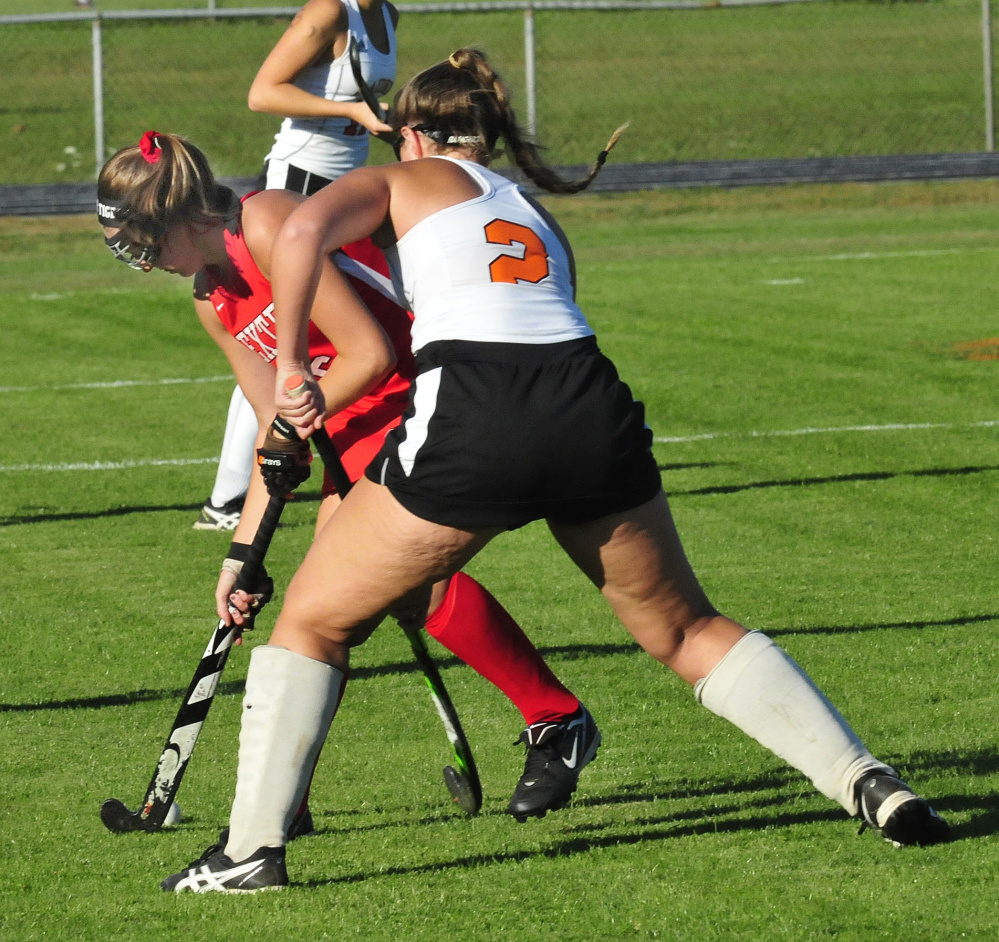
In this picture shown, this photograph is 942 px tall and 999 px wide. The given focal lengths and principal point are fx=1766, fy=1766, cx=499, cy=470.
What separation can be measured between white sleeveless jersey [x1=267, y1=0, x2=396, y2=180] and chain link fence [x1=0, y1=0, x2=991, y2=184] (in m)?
17.2

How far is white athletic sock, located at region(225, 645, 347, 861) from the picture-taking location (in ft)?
12.1

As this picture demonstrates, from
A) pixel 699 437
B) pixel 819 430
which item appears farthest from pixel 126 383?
pixel 819 430

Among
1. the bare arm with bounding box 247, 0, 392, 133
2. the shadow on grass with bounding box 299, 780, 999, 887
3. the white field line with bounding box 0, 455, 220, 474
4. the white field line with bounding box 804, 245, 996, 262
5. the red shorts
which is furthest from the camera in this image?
the white field line with bounding box 804, 245, 996, 262

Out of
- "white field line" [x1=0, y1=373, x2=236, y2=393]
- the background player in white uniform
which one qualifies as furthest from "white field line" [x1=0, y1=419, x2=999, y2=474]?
"white field line" [x1=0, y1=373, x2=236, y2=393]

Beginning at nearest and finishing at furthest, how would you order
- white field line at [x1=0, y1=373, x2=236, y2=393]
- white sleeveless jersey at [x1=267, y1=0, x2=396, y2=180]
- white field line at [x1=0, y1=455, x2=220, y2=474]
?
1. white sleeveless jersey at [x1=267, y1=0, x2=396, y2=180]
2. white field line at [x1=0, y1=455, x2=220, y2=474]
3. white field line at [x1=0, y1=373, x2=236, y2=393]

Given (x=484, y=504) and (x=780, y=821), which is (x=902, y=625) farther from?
(x=484, y=504)

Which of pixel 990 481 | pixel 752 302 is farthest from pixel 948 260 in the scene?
pixel 990 481

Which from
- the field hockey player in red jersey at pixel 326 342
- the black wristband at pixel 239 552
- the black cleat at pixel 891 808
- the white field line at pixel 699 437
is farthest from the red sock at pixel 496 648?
the white field line at pixel 699 437

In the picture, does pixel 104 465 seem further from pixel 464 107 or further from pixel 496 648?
pixel 464 107

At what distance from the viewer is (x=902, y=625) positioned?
19.7 ft

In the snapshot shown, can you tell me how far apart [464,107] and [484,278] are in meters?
0.45

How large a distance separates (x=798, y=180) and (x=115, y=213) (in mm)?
19108

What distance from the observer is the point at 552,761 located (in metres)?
4.34

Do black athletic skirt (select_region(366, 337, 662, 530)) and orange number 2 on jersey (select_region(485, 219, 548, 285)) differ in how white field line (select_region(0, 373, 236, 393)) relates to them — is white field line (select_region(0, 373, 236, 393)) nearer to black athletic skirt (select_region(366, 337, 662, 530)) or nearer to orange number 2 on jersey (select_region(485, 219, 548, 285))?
orange number 2 on jersey (select_region(485, 219, 548, 285))
